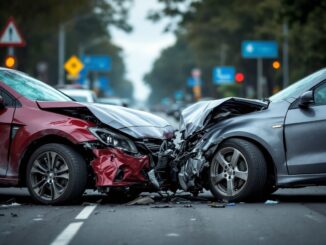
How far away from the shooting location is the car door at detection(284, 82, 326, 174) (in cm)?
936

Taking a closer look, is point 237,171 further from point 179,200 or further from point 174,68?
point 174,68

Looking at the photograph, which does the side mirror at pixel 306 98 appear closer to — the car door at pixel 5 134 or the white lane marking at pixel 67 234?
the white lane marking at pixel 67 234

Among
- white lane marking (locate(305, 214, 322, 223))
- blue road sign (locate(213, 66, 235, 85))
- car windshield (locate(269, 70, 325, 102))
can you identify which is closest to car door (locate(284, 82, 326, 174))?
car windshield (locate(269, 70, 325, 102))

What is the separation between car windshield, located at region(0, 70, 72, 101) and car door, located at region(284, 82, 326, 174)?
2980 mm

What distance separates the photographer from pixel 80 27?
86562 millimetres

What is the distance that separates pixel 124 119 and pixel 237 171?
1474mm

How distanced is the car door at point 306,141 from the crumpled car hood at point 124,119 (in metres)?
1.58

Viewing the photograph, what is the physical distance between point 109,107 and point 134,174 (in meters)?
1.04

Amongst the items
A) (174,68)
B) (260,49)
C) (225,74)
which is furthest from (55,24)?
(174,68)

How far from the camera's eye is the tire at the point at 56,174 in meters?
9.25

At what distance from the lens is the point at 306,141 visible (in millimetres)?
9414

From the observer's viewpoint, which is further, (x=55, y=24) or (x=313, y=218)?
(x=55, y=24)

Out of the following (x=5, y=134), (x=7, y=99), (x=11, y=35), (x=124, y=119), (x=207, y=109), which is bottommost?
(x=5, y=134)

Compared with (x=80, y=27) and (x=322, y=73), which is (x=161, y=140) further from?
(x=80, y=27)
